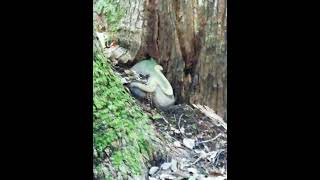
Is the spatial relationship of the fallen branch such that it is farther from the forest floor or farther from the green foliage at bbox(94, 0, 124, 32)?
the green foliage at bbox(94, 0, 124, 32)

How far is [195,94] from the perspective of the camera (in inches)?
199

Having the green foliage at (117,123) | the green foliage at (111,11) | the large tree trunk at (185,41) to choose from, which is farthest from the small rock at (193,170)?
the green foliage at (111,11)

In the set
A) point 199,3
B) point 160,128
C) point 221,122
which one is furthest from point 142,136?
point 199,3

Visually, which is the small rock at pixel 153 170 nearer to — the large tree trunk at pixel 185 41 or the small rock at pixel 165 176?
the small rock at pixel 165 176

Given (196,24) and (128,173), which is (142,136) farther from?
(196,24)

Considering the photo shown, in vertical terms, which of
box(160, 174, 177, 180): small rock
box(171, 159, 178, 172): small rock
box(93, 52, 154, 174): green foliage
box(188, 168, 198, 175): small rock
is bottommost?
box(160, 174, 177, 180): small rock

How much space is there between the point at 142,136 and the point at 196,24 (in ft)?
2.59

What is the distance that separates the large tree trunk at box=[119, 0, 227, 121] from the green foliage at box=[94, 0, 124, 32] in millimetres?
35

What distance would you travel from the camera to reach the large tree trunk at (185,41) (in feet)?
16.5

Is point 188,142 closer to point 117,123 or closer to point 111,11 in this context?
point 117,123

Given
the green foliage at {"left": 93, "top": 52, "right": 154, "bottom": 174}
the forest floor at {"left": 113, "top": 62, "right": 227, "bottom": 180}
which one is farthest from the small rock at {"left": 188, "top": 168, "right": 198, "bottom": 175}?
the green foliage at {"left": 93, "top": 52, "right": 154, "bottom": 174}

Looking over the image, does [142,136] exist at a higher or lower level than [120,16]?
lower

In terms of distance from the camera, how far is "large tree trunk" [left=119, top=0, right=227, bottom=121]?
5023 millimetres

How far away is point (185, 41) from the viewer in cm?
506
